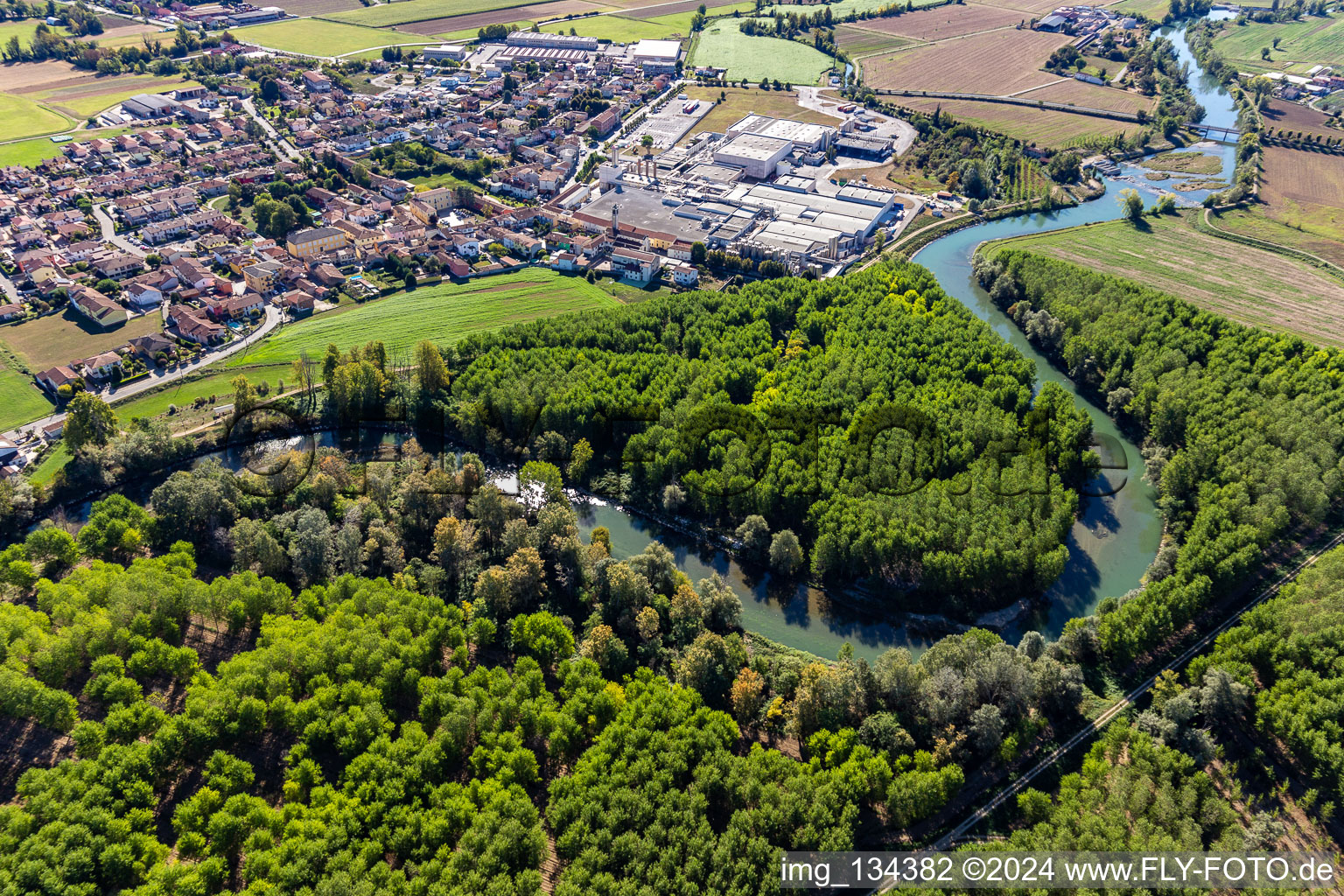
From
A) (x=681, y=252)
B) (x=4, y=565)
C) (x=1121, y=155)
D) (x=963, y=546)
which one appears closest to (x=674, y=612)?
(x=963, y=546)

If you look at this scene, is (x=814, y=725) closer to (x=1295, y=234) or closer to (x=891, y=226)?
(x=891, y=226)

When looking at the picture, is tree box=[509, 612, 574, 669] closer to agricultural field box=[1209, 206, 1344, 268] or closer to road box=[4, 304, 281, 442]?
road box=[4, 304, 281, 442]

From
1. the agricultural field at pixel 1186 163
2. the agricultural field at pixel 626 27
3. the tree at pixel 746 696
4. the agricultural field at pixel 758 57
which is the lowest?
the tree at pixel 746 696

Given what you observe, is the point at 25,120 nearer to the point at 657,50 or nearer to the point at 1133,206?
the point at 657,50

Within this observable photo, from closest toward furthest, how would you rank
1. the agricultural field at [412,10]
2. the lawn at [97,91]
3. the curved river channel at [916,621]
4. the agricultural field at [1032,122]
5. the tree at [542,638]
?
the tree at [542,638] → the curved river channel at [916,621] → the agricultural field at [1032,122] → the lawn at [97,91] → the agricultural field at [412,10]

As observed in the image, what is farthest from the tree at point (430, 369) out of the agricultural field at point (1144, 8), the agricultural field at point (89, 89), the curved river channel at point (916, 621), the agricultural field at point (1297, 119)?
the agricultural field at point (1144, 8)

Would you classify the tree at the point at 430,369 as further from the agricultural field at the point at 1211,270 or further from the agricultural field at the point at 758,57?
the agricultural field at the point at 758,57
